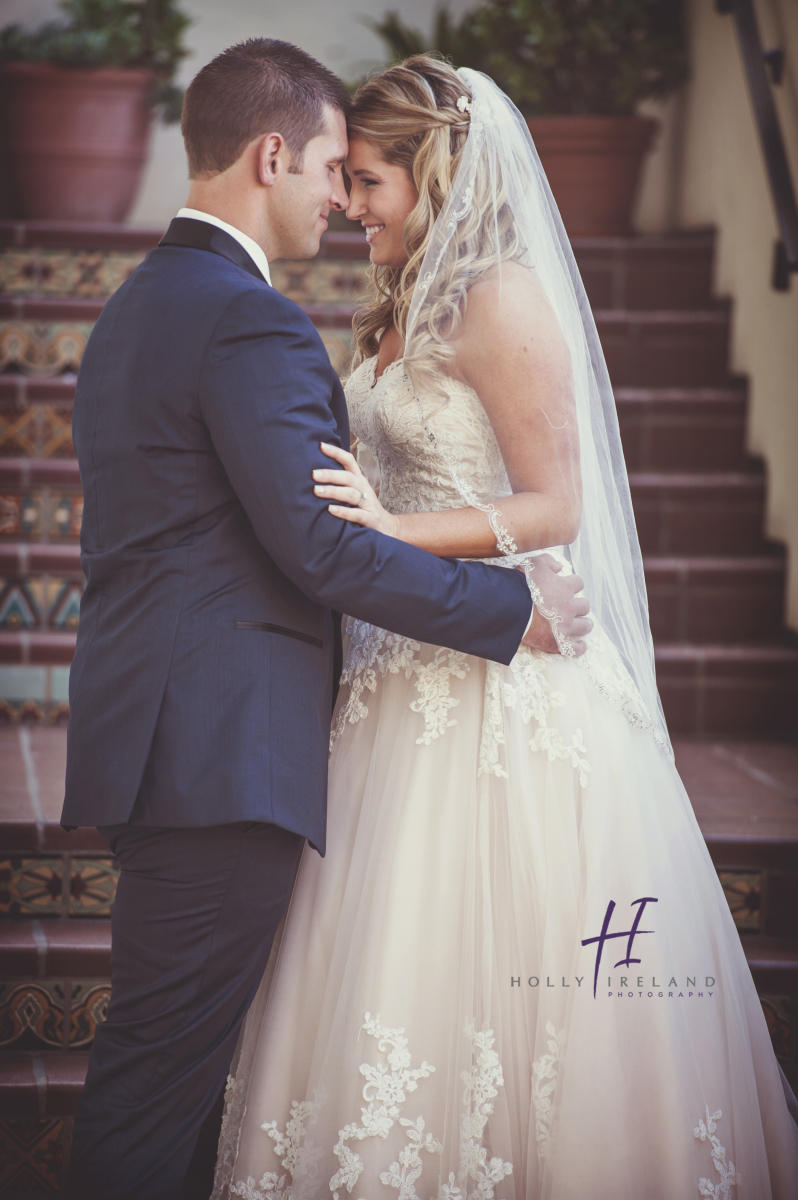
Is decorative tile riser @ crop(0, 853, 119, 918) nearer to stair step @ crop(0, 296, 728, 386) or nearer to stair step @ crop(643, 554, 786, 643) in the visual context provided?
stair step @ crop(643, 554, 786, 643)

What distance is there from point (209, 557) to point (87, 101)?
369cm

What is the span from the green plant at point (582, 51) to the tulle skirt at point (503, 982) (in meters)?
3.46

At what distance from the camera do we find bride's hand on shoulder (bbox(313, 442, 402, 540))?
148cm

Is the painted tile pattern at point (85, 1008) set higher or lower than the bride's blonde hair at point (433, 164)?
lower

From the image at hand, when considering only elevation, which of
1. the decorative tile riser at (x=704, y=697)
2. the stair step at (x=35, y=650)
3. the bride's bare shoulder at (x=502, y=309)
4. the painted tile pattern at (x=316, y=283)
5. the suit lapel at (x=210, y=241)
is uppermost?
the painted tile pattern at (x=316, y=283)

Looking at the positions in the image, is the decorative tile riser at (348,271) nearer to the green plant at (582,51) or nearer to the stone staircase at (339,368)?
the stone staircase at (339,368)

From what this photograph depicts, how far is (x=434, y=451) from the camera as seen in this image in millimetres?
1826

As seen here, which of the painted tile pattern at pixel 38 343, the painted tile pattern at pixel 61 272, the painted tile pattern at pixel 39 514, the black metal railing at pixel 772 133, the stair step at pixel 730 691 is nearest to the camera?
the black metal railing at pixel 772 133

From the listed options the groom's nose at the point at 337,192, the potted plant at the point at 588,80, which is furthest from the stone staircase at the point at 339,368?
the groom's nose at the point at 337,192

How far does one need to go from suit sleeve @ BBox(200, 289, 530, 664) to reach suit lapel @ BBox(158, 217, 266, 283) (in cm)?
13

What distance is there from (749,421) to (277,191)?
9.22 feet

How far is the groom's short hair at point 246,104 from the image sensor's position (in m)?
1.56

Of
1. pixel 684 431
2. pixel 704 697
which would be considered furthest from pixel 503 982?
pixel 684 431

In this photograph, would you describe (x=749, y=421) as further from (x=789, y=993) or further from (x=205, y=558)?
(x=205, y=558)
